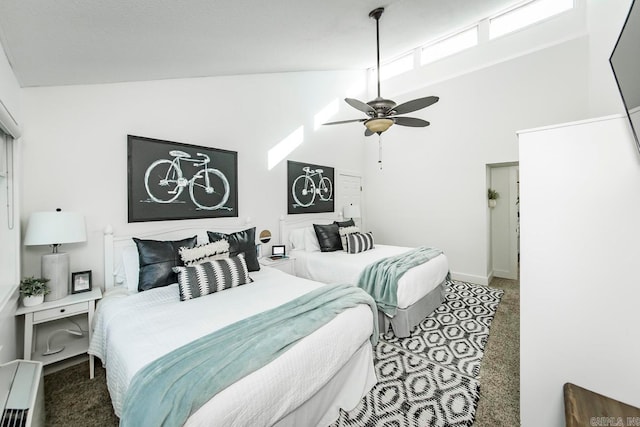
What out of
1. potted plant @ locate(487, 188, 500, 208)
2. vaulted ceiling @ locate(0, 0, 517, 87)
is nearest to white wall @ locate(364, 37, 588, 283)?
potted plant @ locate(487, 188, 500, 208)

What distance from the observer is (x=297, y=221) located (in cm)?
411

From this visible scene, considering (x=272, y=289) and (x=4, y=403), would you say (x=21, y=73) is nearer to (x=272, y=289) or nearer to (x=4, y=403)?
(x=4, y=403)

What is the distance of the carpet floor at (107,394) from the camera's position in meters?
1.65

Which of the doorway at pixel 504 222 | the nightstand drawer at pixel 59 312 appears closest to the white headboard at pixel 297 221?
the nightstand drawer at pixel 59 312

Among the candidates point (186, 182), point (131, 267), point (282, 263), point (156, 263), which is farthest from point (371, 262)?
point (131, 267)

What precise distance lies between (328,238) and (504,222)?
313 centimetres

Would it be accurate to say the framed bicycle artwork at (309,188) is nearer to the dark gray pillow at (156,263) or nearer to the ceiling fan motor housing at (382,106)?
the ceiling fan motor housing at (382,106)

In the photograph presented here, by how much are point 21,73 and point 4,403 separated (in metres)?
2.07

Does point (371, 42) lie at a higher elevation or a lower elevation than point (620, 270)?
higher

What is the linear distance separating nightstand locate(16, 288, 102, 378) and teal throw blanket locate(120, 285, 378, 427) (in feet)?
4.53

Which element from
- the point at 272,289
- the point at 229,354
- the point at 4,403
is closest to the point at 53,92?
the point at 4,403

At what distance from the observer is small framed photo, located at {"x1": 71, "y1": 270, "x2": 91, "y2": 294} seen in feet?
7.08

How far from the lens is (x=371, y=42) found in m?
3.37

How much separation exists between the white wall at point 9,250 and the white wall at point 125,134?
0.79 feet
